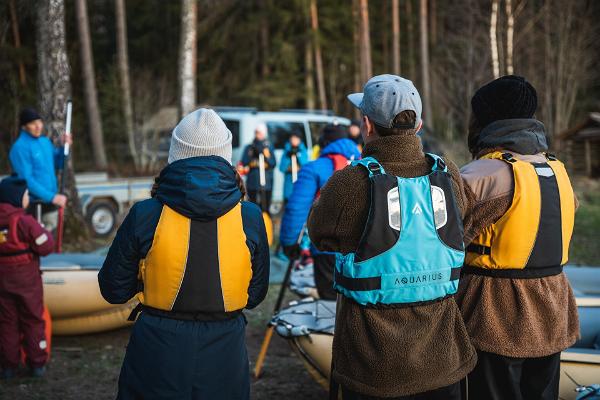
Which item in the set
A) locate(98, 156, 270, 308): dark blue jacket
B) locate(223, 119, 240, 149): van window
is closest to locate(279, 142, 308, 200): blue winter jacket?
locate(223, 119, 240, 149): van window

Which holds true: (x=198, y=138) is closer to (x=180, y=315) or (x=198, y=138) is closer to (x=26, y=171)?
(x=180, y=315)

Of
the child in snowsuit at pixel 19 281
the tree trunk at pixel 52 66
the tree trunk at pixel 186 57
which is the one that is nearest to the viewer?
the child in snowsuit at pixel 19 281

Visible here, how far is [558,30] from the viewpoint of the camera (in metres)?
31.0

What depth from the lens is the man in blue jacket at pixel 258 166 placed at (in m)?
11.7

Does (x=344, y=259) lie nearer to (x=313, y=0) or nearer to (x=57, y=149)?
(x=57, y=149)

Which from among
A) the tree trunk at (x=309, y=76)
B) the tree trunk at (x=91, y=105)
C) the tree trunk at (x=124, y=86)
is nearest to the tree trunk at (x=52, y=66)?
the tree trunk at (x=91, y=105)

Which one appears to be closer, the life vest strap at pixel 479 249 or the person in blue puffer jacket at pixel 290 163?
the life vest strap at pixel 479 249

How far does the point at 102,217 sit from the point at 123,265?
9229 millimetres

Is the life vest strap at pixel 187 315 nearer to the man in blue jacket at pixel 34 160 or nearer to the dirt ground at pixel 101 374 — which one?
the dirt ground at pixel 101 374

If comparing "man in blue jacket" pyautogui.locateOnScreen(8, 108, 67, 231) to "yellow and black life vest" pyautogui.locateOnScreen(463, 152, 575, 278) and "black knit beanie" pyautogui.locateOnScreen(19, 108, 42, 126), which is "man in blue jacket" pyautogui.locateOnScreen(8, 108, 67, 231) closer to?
"black knit beanie" pyautogui.locateOnScreen(19, 108, 42, 126)

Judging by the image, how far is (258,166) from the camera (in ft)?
38.9

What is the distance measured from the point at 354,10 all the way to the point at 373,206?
27.4 m

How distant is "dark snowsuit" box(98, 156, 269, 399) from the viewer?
8.49ft

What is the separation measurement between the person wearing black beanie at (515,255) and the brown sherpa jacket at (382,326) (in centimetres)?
33
